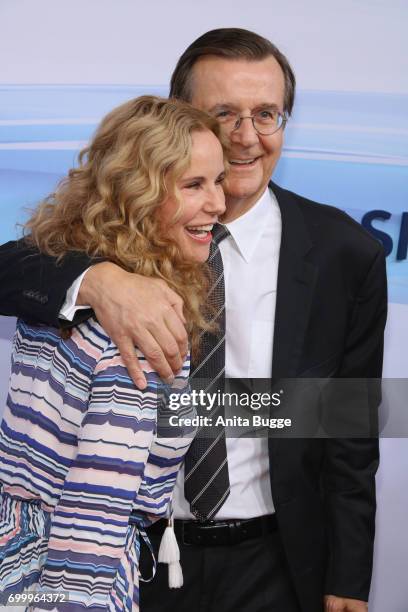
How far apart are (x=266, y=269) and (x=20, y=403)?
0.64 m

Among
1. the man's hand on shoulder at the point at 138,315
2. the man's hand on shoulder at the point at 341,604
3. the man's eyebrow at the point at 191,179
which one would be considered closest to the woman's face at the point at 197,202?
the man's eyebrow at the point at 191,179

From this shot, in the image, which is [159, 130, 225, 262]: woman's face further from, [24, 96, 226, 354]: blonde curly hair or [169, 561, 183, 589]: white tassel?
[169, 561, 183, 589]: white tassel

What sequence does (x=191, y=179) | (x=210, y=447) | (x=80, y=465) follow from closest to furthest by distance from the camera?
(x=80, y=465)
(x=191, y=179)
(x=210, y=447)

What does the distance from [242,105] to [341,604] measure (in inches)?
43.9

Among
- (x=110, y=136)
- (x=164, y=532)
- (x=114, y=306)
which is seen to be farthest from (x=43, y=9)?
(x=164, y=532)

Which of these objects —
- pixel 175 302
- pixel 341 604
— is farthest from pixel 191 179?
pixel 341 604

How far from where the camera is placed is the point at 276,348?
1.89 metres

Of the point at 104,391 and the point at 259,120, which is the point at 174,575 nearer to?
the point at 104,391

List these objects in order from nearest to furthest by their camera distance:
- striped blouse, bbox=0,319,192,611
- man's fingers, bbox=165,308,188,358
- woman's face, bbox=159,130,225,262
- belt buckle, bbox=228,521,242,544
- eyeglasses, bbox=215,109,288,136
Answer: striped blouse, bbox=0,319,192,611
man's fingers, bbox=165,308,188,358
woman's face, bbox=159,130,225,262
belt buckle, bbox=228,521,242,544
eyeglasses, bbox=215,109,288,136

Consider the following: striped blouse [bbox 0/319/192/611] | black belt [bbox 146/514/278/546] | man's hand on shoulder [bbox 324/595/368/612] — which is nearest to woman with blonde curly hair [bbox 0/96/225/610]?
striped blouse [bbox 0/319/192/611]

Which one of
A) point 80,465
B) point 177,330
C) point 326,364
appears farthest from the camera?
point 326,364

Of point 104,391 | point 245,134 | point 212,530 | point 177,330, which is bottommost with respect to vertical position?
point 212,530

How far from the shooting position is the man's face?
1975mm

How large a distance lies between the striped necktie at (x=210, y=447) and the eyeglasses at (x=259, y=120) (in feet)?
1.21
